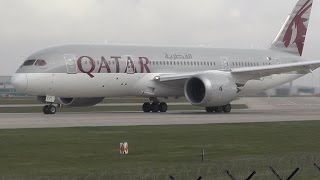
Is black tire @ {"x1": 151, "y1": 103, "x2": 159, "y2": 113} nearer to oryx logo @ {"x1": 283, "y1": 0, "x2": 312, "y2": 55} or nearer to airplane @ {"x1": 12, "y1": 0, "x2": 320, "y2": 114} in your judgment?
airplane @ {"x1": 12, "y1": 0, "x2": 320, "y2": 114}

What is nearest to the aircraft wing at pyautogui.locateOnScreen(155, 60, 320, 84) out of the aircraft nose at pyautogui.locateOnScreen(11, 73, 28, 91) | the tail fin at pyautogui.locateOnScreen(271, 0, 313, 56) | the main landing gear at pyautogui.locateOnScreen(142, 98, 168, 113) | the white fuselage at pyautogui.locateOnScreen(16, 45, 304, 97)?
the white fuselage at pyautogui.locateOnScreen(16, 45, 304, 97)

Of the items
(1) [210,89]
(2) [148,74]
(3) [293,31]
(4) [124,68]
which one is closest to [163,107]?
(2) [148,74]

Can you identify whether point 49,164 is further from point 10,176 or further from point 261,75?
point 261,75

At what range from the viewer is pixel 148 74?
50.1 m

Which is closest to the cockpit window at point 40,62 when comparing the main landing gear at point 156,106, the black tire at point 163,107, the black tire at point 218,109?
the main landing gear at point 156,106

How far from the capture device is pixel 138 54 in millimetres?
50188

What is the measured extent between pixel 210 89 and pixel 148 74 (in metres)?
5.61

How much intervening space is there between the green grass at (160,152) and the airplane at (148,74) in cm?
1426

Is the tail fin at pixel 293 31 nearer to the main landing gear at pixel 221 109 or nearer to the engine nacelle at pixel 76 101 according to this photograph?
the main landing gear at pixel 221 109

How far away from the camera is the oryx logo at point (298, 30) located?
59316 millimetres

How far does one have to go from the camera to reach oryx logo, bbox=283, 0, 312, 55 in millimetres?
59316

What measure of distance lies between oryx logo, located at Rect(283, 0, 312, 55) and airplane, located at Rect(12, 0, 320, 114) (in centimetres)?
268

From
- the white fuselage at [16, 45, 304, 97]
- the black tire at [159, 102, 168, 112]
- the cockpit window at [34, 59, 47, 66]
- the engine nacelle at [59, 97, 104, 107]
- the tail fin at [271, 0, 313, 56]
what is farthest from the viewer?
the tail fin at [271, 0, 313, 56]

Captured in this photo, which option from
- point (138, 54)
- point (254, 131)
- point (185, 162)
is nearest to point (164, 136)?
point (254, 131)
